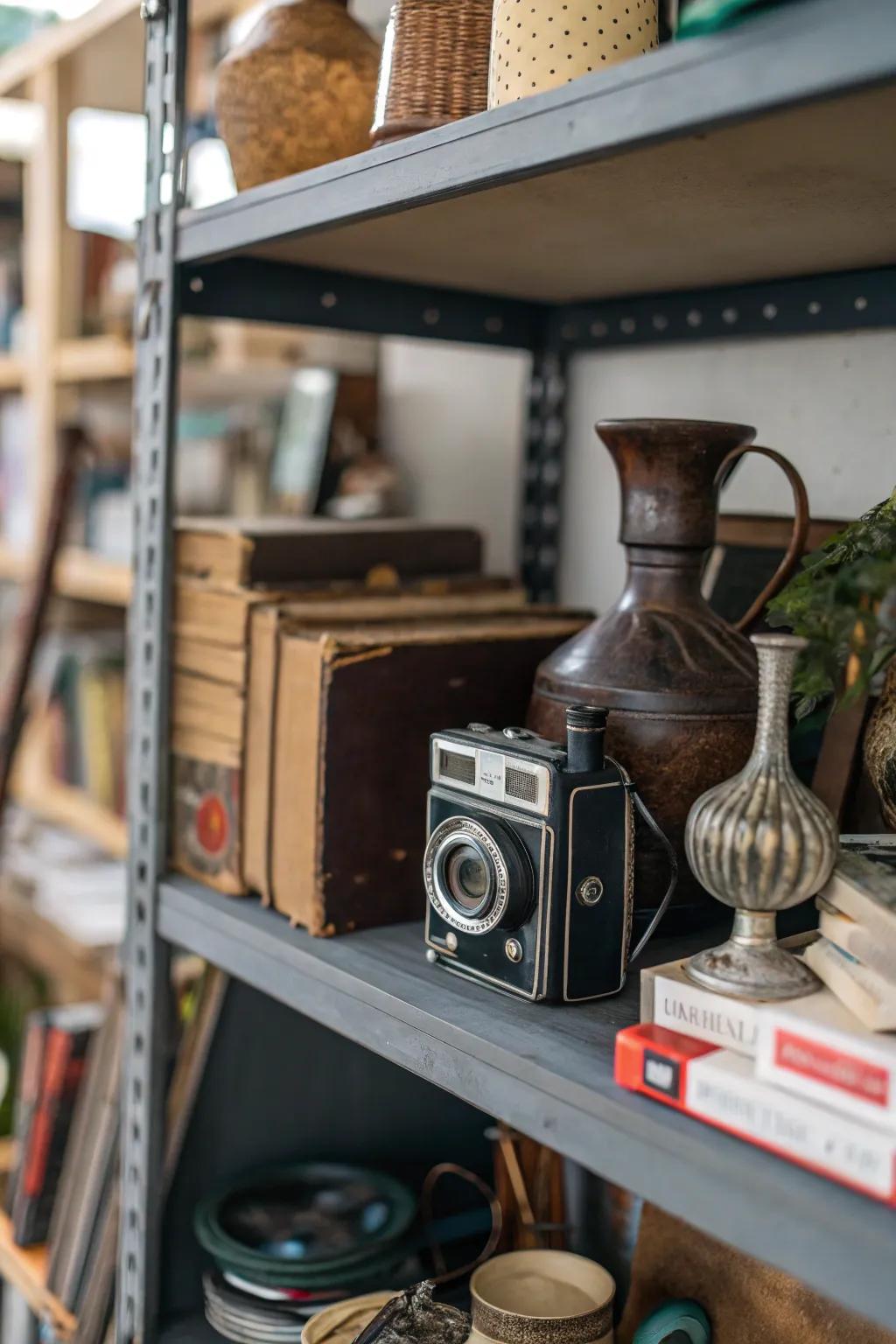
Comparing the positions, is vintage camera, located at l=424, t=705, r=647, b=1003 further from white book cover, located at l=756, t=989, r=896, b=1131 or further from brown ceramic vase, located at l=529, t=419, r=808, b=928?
white book cover, located at l=756, t=989, r=896, b=1131

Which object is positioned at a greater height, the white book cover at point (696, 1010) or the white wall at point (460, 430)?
the white wall at point (460, 430)

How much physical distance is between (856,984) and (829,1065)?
0.06 meters

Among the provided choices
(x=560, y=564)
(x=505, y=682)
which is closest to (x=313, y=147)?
(x=505, y=682)

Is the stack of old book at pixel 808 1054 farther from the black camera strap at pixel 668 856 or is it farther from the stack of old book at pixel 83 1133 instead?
the stack of old book at pixel 83 1133

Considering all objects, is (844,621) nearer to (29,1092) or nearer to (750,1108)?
(750,1108)

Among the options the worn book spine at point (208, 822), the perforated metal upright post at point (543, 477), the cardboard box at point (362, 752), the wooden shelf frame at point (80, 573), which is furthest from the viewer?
the wooden shelf frame at point (80, 573)

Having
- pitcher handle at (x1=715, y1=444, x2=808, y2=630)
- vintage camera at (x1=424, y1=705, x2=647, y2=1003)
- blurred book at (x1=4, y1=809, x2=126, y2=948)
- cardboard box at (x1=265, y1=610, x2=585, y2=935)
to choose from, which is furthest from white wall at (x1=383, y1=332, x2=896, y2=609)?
blurred book at (x1=4, y1=809, x2=126, y2=948)

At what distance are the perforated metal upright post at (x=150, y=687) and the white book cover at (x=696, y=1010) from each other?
53 cm

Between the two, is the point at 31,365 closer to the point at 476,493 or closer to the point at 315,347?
the point at 315,347

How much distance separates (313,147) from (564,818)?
565mm

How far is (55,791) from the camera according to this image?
6.72 feet

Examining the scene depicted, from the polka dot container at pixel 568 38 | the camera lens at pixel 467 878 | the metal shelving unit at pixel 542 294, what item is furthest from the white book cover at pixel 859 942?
the polka dot container at pixel 568 38

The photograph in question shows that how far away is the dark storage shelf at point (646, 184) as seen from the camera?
22.5 inches

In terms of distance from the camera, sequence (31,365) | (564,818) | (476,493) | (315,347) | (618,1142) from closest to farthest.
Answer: (618,1142) < (564,818) < (476,493) < (315,347) < (31,365)
